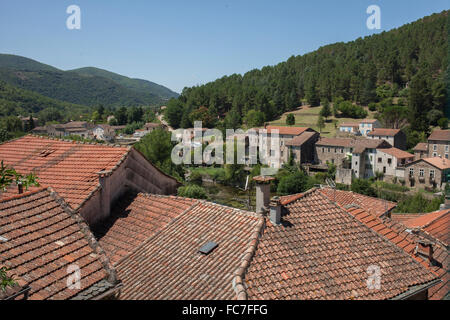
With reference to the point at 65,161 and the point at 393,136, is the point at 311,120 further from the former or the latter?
the point at 65,161

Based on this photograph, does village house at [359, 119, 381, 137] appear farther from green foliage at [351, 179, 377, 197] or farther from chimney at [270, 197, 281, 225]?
chimney at [270, 197, 281, 225]

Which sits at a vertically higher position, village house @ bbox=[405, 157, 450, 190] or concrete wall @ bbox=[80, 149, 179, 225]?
concrete wall @ bbox=[80, 149, 179, 225]

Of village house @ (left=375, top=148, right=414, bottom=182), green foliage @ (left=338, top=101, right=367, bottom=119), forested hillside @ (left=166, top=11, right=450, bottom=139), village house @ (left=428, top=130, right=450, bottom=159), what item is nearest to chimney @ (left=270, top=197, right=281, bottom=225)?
village house @ (left=375, top=148, right=414, bottom=182)

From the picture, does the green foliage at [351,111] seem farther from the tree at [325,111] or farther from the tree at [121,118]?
the tree at [121,118]

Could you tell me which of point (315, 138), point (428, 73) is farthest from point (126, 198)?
point (428, 73)
